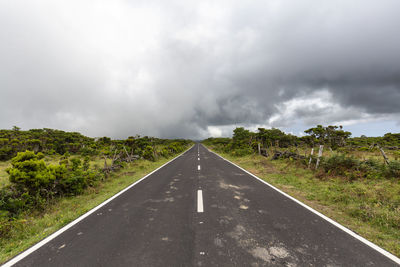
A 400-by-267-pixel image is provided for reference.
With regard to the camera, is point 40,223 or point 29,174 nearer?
point 40,223

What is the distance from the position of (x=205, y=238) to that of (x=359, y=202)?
592 cm

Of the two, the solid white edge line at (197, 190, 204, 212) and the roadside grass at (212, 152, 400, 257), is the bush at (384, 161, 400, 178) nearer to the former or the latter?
the roadside grass at (212, 152, 400, 257)

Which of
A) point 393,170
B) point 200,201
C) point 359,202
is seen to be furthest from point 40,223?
point 393,170

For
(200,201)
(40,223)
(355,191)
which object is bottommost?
(40,223)

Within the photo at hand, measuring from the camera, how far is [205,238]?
3074mm

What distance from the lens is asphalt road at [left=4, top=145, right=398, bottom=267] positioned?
8.26 ft

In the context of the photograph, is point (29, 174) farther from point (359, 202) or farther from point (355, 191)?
point (355, 191)

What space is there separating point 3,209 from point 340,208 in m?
10.6

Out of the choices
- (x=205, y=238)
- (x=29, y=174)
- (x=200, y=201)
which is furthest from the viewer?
(x=200, y=201)

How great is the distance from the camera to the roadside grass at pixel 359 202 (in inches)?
137

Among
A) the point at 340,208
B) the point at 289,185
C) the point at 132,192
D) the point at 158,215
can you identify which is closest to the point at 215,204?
the point at 158,215

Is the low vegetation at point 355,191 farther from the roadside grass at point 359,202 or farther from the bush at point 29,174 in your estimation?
the bush at point 29,174

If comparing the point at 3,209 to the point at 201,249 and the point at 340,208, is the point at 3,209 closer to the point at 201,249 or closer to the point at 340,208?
the point at 201,249

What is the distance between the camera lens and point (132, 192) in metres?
6.25
